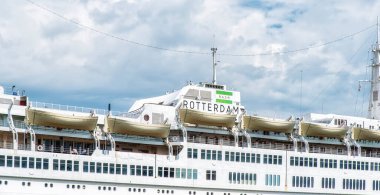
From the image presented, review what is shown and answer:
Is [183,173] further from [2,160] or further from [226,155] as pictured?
[2,160]

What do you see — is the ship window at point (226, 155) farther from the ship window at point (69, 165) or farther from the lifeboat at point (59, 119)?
the ship window at point (69, 165)

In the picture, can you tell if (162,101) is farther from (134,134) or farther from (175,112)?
(134,134)

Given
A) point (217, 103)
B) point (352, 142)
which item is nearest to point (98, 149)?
point (217, 103)

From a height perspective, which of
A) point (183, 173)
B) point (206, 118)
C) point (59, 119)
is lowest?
point (183, 173)

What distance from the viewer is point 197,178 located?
210ft

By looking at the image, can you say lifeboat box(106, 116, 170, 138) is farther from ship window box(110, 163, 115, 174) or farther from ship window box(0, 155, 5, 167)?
ship window box(0, 155, 5, 167)

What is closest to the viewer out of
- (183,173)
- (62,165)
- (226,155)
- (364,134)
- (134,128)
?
(62,165)

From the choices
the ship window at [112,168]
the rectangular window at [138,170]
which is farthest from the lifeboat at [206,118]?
the ship window at [112,168]

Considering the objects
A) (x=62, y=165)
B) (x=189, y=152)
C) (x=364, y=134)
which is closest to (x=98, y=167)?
(x=62, y=165)

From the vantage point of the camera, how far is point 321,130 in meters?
72.2

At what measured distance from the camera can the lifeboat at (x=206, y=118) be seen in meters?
64.9

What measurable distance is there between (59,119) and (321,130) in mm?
27807

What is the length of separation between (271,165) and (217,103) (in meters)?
8.02

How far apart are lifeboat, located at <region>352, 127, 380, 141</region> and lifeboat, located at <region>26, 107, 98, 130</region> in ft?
95.8
